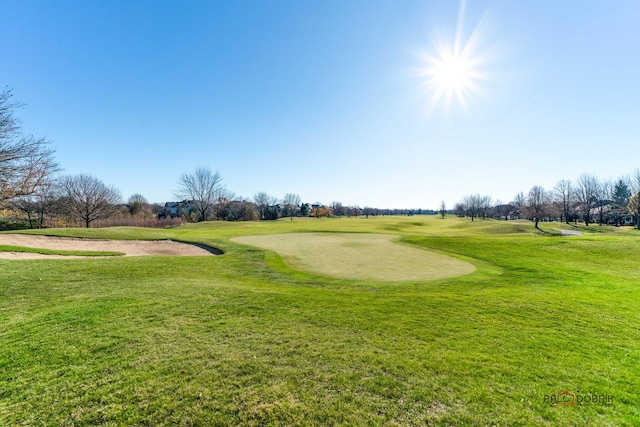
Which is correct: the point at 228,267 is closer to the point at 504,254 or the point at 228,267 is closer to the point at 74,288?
the point at 74,288

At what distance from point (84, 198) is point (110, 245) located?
129 feet

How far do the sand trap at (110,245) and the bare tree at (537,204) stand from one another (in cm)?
6065

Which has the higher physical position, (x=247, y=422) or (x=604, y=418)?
(x=247, y=422)

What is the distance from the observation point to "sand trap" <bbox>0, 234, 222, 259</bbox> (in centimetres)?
1858

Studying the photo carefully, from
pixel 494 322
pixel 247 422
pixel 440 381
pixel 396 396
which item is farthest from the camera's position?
pixel 494 322

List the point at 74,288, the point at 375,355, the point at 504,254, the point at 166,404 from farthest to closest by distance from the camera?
the point at 504,254 < the point at 74,288 < the point at 375,355 < the point at 166,404

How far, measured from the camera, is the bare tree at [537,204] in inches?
2063

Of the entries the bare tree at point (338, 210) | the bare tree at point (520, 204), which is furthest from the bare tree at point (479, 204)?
the bare tree at point (338, 210)

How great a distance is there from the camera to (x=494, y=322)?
20.9ft

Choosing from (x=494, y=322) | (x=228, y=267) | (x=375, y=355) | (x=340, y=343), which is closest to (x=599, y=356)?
(x=494, y=322)

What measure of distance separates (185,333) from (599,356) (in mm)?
7873

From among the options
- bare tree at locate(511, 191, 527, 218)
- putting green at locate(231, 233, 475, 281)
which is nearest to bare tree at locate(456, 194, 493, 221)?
bare tree at locate(511, 191, 527, 218)

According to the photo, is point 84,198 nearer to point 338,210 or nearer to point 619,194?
point 338,210

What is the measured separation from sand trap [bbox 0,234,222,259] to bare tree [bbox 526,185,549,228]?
2388 inches
